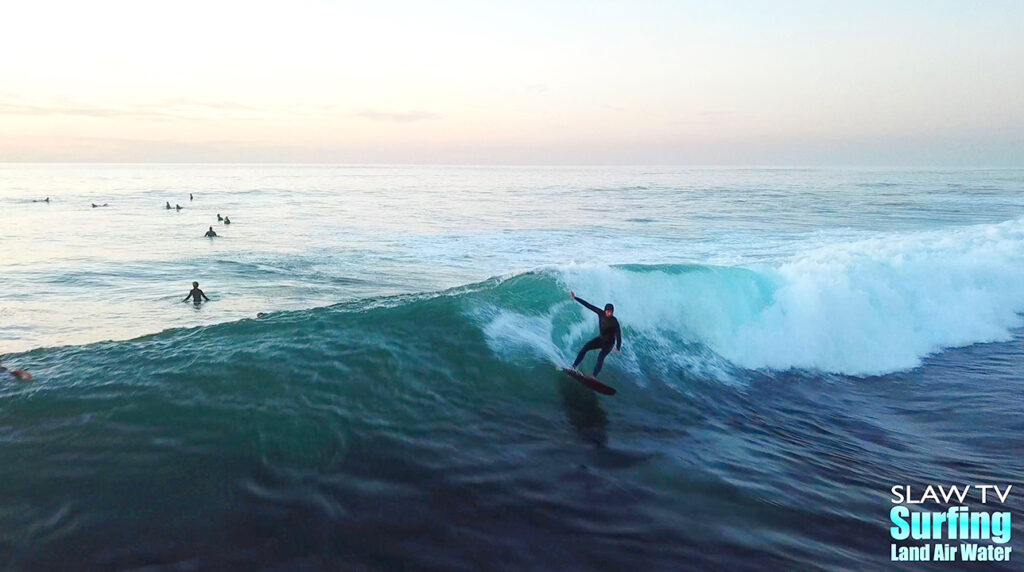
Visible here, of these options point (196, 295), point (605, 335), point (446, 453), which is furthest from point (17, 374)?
point (196, 295)

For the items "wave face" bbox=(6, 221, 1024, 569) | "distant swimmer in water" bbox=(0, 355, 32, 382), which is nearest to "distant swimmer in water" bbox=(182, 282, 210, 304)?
"wave face" bbox=(6, 221, 1024, 569)

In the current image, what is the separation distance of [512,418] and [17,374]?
876 centimetres

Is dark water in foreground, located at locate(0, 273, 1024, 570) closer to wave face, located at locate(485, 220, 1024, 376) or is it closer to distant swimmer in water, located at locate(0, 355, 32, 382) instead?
distant swimmer in water, located at locate(0, 355, 32, 382)

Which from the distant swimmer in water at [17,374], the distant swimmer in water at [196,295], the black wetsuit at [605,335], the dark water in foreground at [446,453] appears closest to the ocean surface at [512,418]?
the dark water in foreground at [446,453]

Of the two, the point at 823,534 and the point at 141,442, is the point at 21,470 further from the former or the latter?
the point at 823,534

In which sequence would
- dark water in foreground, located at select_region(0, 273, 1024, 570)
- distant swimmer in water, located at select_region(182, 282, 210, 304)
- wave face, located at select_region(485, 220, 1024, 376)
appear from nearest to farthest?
dark water in foreground, located at select_region(0, 273, 1024, 570) → wave face, located at select_region(485, 220, 1024, 376) → distant swimmer in water, located at select_region(182, 282, 210, 304)

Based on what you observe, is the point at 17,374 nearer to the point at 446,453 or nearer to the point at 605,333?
the point at 446,453

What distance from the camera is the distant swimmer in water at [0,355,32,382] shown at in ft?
34.9

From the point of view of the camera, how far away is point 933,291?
65.7 feet

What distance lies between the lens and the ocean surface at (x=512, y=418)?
7.08m

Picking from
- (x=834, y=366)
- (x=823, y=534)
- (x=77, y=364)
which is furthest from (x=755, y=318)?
(x=77, y=364)

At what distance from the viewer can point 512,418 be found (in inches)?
412

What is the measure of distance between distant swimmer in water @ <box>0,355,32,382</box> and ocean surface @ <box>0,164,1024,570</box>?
221mm

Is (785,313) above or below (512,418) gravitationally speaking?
above
